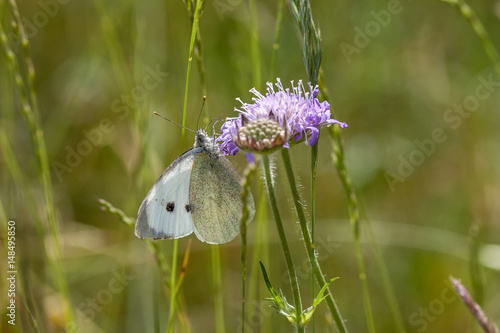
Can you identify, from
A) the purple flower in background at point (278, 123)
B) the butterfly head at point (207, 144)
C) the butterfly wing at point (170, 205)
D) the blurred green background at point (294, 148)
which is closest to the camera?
the purple flower in background at point (278, 123)

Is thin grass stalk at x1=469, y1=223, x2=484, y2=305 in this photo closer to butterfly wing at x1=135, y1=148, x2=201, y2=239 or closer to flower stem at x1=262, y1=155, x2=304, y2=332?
flower stem at x1=262, y1=155, x2=304, y2=332

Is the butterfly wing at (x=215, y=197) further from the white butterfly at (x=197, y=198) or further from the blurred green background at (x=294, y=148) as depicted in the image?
the blurred green background at (x=294, y=148)

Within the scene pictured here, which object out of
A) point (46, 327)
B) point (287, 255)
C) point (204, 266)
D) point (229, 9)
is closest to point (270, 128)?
point (287, 255)

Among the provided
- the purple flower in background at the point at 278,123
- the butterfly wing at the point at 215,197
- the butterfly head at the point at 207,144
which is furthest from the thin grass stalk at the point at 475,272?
the butterfly head at the point at 207,144

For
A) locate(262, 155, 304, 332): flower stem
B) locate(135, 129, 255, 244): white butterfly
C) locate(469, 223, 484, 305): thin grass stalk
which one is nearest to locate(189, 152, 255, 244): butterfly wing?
locate(135, 129, 255, 244): white butterfly

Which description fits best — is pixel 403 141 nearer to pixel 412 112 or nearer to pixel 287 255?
pixel 412 112

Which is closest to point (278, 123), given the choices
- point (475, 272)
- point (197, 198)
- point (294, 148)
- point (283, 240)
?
point (283, 240)

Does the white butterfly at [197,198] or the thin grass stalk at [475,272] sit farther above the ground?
the white butterfly at [197,198]
